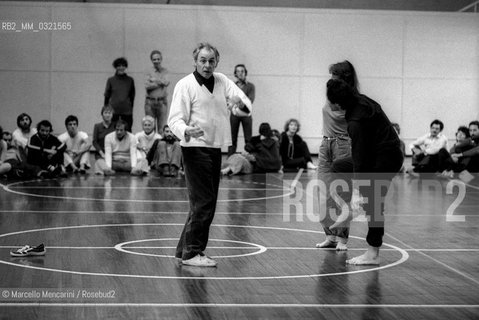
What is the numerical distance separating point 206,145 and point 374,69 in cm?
1531

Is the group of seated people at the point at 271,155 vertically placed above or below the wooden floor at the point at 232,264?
above

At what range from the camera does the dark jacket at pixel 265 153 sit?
54.3 ft

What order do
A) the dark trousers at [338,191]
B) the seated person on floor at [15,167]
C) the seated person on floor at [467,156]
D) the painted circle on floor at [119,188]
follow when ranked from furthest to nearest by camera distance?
the seated person on floor at [467,156], the seated person on floor at [15,167], the painted circle on floor at [119,188], the dark trousers at [338,191]

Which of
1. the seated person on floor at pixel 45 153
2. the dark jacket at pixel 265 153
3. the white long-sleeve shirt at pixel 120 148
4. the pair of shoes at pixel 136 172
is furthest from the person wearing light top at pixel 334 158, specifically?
the dark jacket at pixel 265 153

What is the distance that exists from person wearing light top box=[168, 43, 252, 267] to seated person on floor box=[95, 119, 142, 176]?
→ 8969mm

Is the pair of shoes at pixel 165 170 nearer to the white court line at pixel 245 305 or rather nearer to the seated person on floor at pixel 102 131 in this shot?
the seated person on floor at pixel 102 131

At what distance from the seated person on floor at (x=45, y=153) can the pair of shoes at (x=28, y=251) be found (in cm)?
774

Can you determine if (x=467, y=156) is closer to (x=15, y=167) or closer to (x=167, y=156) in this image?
(x=167, y=156)

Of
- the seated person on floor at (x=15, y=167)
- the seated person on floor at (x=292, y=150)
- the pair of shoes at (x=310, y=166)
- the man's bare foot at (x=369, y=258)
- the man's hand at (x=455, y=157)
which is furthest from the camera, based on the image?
the pair of shoes at (x=310, y=166)

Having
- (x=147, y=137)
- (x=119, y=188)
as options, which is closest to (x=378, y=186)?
(x=119, y=188)

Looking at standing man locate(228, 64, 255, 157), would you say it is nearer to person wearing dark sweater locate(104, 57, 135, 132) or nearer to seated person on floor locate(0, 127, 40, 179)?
person wearing dark sweater locate(104, 57, 135, 132)

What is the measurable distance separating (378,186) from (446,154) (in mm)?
10817

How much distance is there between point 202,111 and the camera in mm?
6691

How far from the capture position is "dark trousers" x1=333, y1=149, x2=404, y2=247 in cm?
658
